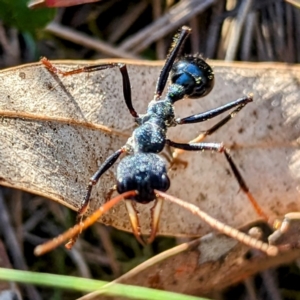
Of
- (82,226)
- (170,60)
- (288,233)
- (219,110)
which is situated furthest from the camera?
(170,60)

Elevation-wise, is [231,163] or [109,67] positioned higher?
[109,67]

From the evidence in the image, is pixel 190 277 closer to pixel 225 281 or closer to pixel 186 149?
pixel 225 281

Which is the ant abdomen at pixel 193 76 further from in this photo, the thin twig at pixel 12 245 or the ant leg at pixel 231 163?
the thin twig at pixel 12 245

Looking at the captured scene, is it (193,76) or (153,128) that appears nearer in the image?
(153,128)

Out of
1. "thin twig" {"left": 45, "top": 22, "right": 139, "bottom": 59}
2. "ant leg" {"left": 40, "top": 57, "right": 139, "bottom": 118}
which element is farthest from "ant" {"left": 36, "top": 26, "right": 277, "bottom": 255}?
"thin twig" {"left": 45, "top": 22, "right": 139, "bottom": 59}

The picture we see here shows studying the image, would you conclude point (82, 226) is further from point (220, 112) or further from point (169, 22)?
point (169, 22)

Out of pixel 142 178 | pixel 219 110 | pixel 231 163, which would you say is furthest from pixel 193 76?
pixel 142 178

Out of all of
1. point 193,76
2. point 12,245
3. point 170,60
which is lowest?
→ point 12,245
